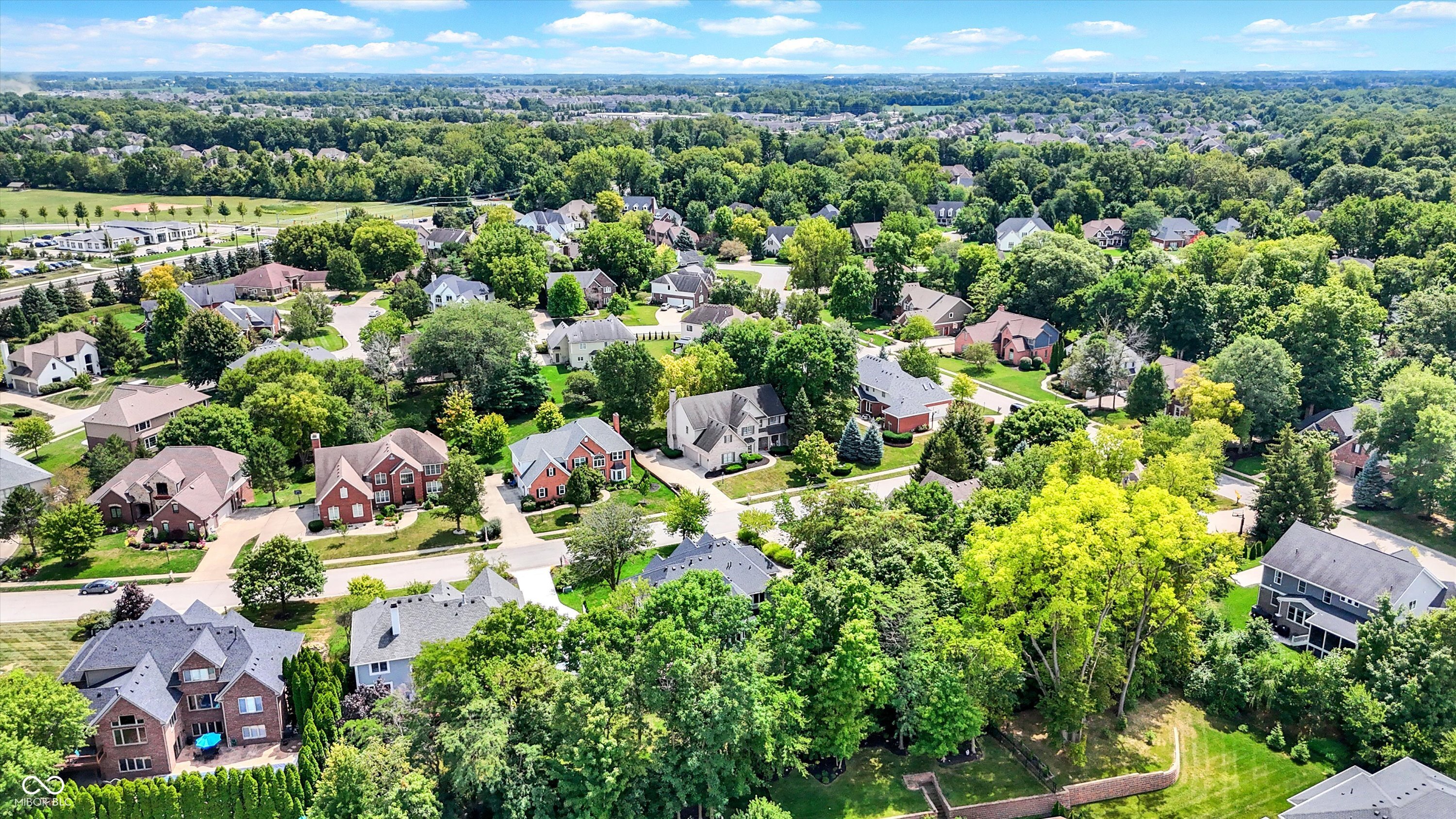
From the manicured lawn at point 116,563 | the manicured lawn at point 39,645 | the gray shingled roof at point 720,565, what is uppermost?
the gray shingled roof at point 720,565

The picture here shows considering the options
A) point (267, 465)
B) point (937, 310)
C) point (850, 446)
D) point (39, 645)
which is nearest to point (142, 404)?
point (267, 465)

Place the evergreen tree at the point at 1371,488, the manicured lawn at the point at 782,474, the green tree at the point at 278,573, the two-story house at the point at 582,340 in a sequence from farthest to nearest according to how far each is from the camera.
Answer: the two-story house at the point at 582,340 → the manicured lawn at the point at 782,474 → the evergreen tree at the point at 1371,488 → the green tree at the point at 278,573

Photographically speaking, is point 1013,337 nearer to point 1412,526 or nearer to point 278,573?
point 1412,526

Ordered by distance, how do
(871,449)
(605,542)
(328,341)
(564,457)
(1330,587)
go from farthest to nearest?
(328,341) → (871,449) → (564,457) → (605,542) → (1330,587)

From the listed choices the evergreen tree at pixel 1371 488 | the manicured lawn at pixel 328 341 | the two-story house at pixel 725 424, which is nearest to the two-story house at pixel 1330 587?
the evergreen tree at pixel 1371 488

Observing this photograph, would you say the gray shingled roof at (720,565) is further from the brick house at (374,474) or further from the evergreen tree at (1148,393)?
the evergreen tree at (1148,393)

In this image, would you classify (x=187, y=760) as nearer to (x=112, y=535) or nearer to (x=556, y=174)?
(x=112, y=535)

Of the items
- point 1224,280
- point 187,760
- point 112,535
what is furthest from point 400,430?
point 1224,280
